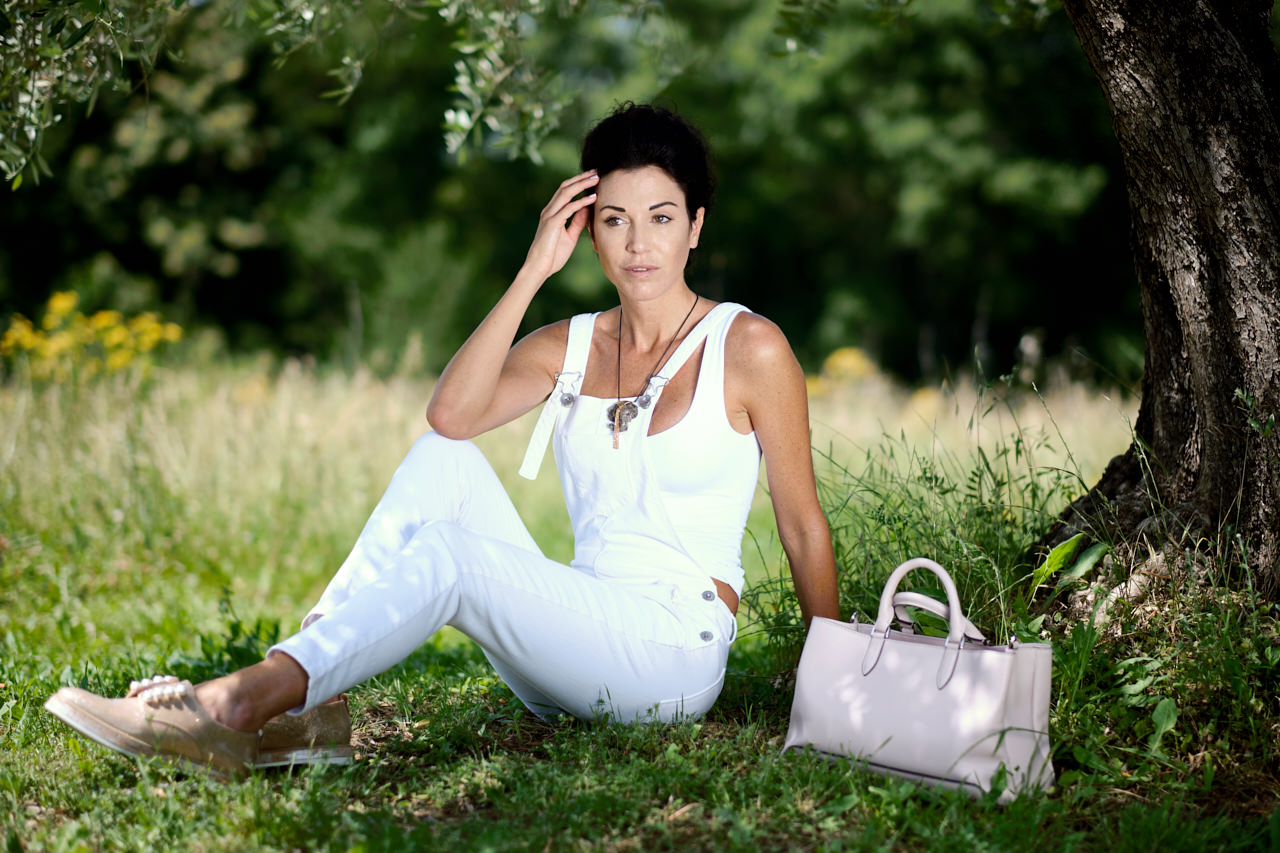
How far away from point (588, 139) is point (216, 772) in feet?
6.50

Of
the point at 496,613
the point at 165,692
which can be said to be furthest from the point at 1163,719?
the point at 165,692

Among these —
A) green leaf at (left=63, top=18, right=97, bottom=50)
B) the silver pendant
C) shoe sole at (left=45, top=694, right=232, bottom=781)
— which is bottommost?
shoe sole at (left=45, top=694, right=232, bottom=781)

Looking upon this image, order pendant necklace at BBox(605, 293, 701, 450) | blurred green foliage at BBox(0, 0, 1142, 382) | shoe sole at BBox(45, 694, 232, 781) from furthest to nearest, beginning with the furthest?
blurred green foliage at BBox(0, 0, 1142, 382) → pendant necklace at BBox(605, 293, 701, 450) → shoe sole at BBox(45, 694, 232, 781)

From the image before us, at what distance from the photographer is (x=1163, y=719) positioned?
8.75 feet

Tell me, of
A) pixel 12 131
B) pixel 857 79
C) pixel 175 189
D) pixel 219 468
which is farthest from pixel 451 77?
pixel 12 131

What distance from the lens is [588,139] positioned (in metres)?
3.18

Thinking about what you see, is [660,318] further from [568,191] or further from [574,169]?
[574,169]

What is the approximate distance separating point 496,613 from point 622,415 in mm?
702

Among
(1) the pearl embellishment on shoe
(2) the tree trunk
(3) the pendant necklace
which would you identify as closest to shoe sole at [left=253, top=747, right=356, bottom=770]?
(1) the pearl embellishment on shoe

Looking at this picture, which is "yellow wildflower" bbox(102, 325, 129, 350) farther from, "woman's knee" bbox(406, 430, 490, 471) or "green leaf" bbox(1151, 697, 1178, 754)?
"green leaf" bbox(1151, 697, 1178, 754)

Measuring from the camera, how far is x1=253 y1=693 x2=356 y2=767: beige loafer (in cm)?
252

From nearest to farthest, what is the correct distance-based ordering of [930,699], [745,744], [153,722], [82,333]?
[153,722] → [930,699] → [745,744] → [82,333]

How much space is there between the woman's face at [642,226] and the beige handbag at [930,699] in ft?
3.59

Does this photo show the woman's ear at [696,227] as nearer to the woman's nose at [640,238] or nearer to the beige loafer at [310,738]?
the woman's nose at [640,238]
